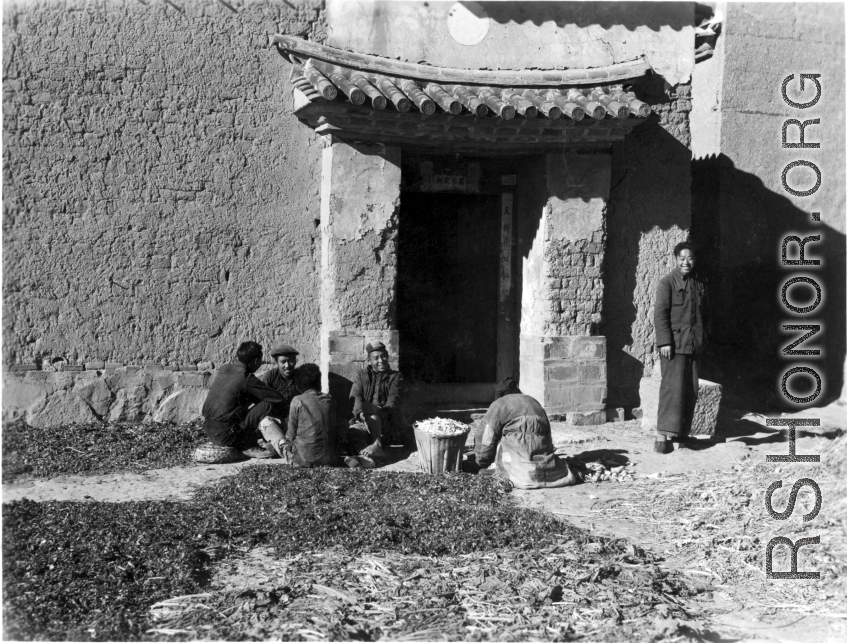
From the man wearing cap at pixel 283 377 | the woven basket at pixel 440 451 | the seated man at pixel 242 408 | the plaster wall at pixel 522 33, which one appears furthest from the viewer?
the plaster wall at pixel 522 33

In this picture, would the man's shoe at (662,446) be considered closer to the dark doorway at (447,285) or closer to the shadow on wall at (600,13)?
the dark doorway at (447,285)

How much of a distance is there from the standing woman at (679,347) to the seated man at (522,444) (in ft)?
4.88

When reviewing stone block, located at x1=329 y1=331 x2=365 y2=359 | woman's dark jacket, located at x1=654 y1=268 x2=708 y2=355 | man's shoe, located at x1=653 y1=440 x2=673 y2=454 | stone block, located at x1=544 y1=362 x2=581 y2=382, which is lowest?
man's shoe, located at x1=653 y1=440 x2=673 y2=454

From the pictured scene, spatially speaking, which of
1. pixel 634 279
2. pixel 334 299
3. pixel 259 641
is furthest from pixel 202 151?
pixel 259 641

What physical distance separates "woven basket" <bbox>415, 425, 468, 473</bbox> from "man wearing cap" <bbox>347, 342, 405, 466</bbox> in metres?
0.69

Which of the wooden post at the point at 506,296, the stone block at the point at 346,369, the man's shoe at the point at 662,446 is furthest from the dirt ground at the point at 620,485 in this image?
the wooden post at the point at 506,296

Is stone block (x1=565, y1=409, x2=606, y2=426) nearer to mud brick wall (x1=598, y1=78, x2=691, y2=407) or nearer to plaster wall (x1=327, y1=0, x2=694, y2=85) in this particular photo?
mud brick wall (x1=598, y1=78, x2=691, y2=407)

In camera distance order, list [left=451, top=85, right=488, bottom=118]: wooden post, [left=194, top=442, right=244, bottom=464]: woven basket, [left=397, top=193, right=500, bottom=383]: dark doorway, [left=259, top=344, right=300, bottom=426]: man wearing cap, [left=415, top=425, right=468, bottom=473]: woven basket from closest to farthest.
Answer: [left=415, top=425, right=468, bottom=473]: woven basket, [left=194, top=442, right=244, bottom=464]: woven basket, [left=259, top=344, right=300, bottom=426]: man wearing cap, [left=451, top=85, right=488, bottom=118]: wooden post, [left=397, top=193, right=500, bottom=383]: dark doorway

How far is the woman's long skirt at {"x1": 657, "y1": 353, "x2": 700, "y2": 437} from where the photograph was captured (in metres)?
7.83

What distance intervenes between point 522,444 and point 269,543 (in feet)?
7.31

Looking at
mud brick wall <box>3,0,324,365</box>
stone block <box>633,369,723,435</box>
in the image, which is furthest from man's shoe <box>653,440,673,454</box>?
mud brick wall <box>3,0,324,365</box>

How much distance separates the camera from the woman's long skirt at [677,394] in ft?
25.7

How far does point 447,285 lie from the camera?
31.3 feet

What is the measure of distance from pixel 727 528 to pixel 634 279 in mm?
3882
